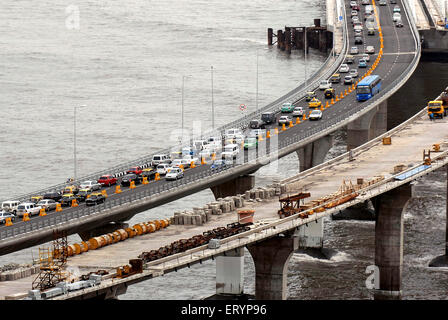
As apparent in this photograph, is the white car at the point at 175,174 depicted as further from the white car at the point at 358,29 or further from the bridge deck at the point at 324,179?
the white car at the point at 358,29

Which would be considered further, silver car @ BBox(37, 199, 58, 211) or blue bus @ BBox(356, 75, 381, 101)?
blue bus @ BBox(356, 75, 381, 101)

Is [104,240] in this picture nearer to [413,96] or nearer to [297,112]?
[297,112]

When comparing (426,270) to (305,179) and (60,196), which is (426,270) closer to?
(305,179)

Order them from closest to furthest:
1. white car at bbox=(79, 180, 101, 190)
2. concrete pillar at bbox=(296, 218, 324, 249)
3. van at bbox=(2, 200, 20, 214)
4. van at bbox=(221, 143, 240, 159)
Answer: concrete pillar at bbox=(296, 218, 324, 249) < van at bbox=(2, 200, 20, 214) < white car at bbox=(79, 180, 101, 190) < van at bbox=(221, 143, 240, 159)

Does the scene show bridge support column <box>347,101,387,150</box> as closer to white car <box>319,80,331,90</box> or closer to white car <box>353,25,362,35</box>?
white car <box>319,80,331,90</box>

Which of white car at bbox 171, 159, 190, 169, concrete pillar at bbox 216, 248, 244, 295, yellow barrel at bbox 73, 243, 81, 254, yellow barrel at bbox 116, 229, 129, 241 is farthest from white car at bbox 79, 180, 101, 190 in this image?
yellow barrel at bbox 73, 243, 81, 254

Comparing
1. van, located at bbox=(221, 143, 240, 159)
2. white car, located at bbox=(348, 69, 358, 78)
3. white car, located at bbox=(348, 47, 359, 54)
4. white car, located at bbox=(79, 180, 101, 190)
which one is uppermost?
white car, located at bbox=(348, 47, 359, 54)

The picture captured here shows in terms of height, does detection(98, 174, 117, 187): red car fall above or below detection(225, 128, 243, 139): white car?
below

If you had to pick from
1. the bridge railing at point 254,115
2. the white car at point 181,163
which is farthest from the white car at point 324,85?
the white car at point 181,163
